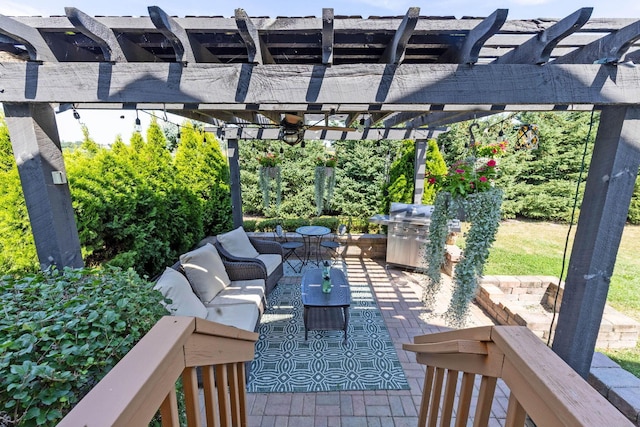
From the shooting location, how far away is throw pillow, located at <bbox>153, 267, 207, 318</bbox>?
2324mm

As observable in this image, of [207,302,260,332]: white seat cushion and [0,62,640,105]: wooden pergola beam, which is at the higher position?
[0,62,640,105]: wooden pergola beam

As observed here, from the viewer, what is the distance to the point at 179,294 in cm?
242

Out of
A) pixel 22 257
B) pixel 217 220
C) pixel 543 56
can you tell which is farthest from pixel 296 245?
pixel 543 56

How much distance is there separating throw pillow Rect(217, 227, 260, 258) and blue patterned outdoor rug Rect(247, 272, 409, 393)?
36.9 inches

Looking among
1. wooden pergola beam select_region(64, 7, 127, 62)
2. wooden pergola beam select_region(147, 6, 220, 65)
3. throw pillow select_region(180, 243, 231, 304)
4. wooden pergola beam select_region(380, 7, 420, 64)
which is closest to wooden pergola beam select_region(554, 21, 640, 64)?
wooden pergola beam select_region(380, 7, 420, 64)

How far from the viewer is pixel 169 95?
155cm

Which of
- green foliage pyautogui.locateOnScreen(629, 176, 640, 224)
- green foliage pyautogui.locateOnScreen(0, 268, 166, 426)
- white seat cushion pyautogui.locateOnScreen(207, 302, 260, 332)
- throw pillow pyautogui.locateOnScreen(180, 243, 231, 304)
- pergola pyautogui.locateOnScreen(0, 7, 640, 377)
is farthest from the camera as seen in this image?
green foliage pyautogui.locateOnScreen(629, 176, 640, 224)

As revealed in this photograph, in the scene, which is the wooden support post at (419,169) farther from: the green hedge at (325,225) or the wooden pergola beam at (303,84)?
the wooden pergola beam at (303,84)

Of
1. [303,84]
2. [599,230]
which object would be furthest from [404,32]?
[599,230]

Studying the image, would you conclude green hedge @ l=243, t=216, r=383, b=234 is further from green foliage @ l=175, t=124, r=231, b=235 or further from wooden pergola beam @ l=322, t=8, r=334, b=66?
wooden pergola beam @ l=322, t=8, r=334, b=66

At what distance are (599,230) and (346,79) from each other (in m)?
1.75

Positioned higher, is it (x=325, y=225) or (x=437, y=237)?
(x=437, y=237)

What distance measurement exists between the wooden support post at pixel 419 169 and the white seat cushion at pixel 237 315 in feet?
12.9

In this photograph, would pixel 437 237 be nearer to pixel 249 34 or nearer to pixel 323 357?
pixel 323 357
